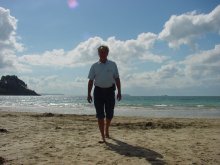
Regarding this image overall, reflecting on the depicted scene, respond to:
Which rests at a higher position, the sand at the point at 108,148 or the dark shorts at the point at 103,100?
the dark shorts at the point at 103,100

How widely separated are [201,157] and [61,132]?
381cm

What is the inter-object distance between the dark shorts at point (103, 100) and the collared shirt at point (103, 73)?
0.33ft

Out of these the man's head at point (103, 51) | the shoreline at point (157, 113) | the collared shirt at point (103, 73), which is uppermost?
the man's head at point (103, 51)

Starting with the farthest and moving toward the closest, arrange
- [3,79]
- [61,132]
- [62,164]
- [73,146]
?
[3,79]
[61,132]
[73,146]
[62,164]

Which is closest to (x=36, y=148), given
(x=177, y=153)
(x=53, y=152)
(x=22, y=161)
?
(x=53, y=152)

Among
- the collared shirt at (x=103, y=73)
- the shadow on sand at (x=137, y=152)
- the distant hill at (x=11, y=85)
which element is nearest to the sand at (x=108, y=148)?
the shadow on sand at (x=137, y=152)

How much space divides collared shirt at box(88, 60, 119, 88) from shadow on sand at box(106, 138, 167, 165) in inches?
47.8

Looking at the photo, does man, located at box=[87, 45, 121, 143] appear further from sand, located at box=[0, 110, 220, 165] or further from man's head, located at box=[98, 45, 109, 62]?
sand, located at box=[0, 110, 220, 165]

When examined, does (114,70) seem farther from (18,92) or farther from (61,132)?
(18,92)

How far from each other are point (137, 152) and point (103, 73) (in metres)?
A: 1.88

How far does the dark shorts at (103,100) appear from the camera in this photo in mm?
7066

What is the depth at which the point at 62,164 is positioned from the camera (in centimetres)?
514

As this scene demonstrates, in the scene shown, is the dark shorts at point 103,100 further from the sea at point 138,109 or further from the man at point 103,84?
the sea at point 138,109

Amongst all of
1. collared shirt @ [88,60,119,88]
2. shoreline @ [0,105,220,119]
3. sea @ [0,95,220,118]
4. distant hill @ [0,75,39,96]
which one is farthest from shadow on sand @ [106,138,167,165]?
distant hill @ [0,75,39,96]
